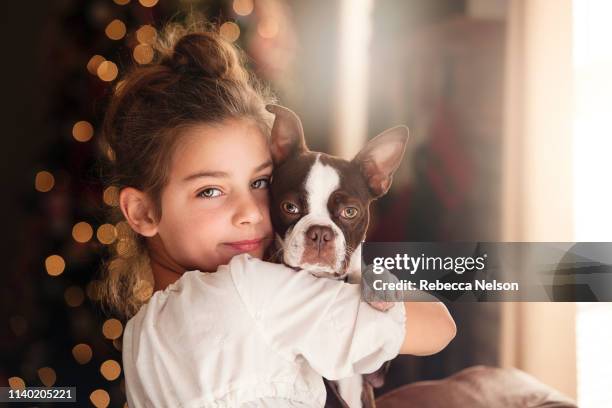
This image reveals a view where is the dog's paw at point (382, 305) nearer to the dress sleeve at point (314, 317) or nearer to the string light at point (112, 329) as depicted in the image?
the dress sleeve at point (314, 317)

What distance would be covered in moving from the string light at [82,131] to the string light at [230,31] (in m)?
0.35

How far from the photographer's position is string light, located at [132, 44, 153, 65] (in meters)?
1.34

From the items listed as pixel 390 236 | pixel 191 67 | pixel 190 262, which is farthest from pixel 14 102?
pixel 390 236

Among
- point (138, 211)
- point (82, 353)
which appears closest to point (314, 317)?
point (138, 211)

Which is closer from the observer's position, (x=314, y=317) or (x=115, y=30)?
(x=314, y=317)

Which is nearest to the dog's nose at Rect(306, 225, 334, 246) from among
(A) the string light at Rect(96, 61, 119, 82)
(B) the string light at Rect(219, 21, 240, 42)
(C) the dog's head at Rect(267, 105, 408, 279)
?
(C) the dog's head at Rect(267, 105, 408, 279)

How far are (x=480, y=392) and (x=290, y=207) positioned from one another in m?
0.56

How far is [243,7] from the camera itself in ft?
4.38

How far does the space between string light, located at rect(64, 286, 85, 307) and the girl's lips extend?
0.37m

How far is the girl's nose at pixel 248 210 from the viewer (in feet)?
4.16

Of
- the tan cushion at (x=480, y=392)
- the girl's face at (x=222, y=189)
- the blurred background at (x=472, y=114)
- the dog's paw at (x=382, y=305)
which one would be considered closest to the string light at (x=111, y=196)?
the blurred background at (x=472, y=114)

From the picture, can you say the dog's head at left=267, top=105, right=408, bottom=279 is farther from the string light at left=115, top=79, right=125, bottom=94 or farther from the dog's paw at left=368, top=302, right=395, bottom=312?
the string light at left=115, top=79, right=125, bottom=94

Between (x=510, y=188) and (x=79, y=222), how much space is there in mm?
929

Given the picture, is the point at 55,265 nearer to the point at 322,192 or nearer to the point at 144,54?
the point at 144,54
